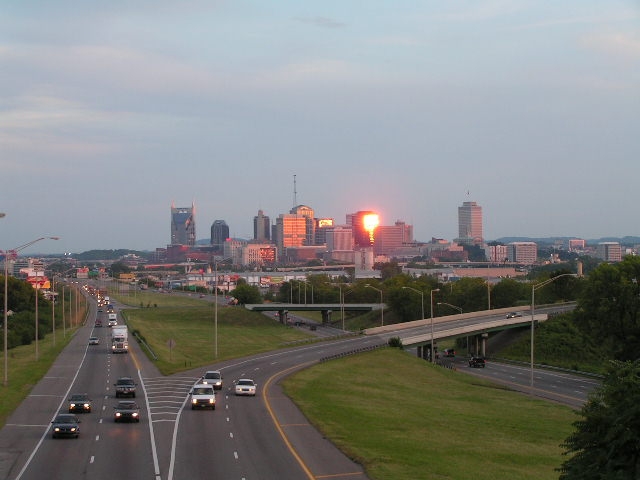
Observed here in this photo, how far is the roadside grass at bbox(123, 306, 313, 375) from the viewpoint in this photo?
98.6 m

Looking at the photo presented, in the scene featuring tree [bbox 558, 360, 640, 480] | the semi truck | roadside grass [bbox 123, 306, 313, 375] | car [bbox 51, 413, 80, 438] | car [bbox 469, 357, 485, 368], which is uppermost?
tree [bbox 558, 360, 640, 480]

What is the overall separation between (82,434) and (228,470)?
10.4 metres

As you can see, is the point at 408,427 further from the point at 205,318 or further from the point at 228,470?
the point at 205,318

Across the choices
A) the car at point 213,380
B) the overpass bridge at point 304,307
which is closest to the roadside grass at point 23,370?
the car at point 213,380

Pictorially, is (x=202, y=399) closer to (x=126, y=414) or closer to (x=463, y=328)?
(x=126, y=414)

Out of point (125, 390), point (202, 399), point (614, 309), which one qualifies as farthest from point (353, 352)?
point (202, 399)

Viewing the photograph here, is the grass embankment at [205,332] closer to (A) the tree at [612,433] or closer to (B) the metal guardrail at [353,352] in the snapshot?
(B) the metal guardrail at [353,352]

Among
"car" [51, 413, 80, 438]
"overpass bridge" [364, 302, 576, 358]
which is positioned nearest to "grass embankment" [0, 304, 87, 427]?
"car" [51, 413, 80, 438]

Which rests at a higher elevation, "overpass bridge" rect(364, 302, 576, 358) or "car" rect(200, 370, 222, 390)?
"car" rect(200, 370, 222, 390)

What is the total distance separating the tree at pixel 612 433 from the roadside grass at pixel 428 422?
8.43m

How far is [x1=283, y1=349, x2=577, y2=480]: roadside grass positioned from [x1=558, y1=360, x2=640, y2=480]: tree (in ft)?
27.6

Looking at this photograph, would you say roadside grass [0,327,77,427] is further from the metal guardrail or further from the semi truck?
the metal guardrail

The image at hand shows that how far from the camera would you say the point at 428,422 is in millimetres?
48062

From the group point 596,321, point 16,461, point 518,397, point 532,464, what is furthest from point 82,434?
point 596,321
